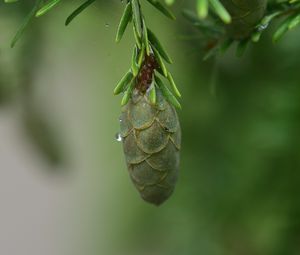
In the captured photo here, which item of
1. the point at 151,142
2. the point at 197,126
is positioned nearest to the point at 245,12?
the point at 151,142

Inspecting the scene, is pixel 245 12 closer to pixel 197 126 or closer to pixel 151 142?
pixel 151 142

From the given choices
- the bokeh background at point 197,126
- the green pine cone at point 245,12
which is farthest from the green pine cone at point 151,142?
the bokeh background at point 197,126

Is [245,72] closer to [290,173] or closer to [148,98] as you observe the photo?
[290,173]

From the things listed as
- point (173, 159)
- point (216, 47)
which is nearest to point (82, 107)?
point (216, 47)

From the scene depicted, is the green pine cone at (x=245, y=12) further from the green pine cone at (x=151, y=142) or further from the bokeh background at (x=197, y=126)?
the bokeh background at (x=197, y=126)

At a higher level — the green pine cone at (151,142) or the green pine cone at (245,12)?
the green pine cone at (245,12)

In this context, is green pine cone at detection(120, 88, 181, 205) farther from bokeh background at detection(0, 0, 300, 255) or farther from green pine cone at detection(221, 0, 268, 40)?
bokeh background at detection(0, 0, 300, 255)

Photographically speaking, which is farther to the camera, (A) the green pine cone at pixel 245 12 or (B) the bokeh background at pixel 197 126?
(B) the bokeh background at pixel 197 126
